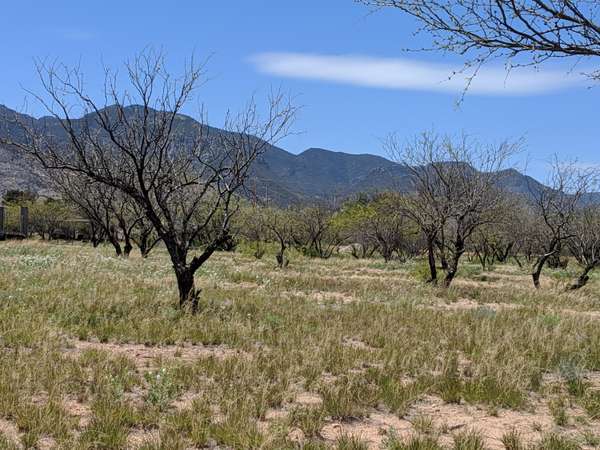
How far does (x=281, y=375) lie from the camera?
6359mm

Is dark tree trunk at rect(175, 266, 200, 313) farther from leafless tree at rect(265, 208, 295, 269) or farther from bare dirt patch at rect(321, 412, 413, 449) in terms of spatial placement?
leafless tree at rect(265, 208, 295, 269)

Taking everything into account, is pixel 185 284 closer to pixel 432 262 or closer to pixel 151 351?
pixel 151 351

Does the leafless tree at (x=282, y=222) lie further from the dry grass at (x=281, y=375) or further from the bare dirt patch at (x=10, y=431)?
the bare dirt patch at (x=10, y=431)

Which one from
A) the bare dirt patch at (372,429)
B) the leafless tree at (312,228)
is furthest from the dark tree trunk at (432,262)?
the leafless tree at (312,228)

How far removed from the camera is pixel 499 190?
2533cm

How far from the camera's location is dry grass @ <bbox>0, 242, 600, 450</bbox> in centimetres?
464

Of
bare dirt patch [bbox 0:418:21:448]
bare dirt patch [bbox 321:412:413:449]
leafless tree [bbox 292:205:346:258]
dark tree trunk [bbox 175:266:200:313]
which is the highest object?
leafless tree [bbox 292:205:346:258]

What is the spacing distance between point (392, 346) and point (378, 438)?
355 cm

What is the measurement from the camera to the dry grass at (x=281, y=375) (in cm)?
464

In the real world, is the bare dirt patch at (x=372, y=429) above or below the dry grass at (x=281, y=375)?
below

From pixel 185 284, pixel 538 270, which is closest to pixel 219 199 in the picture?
pixel 185 284

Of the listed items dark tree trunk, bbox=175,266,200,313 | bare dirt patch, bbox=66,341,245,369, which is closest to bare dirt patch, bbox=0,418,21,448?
bare dirt patch, bbox=66,341,245,369

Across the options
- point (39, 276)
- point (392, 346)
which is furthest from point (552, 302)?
point (39, 276)

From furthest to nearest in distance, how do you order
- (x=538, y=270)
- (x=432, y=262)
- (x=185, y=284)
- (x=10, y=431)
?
(x=538, y=270) < (x=432, y=262) < (x=185, y=284) < (x=10, y=431)
